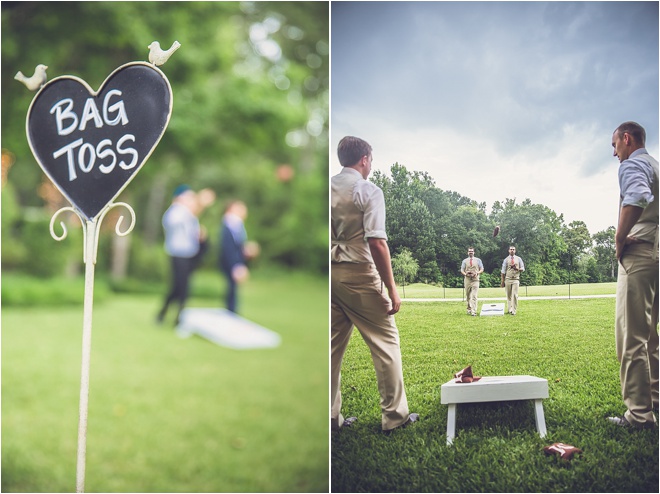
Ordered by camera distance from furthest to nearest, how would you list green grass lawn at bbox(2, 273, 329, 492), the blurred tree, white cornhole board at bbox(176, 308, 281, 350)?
white cornhole board at bbox(176, 308, 281, 350) → the blurred tree → green grass lawn at bbox(2, 273, 329, 492)

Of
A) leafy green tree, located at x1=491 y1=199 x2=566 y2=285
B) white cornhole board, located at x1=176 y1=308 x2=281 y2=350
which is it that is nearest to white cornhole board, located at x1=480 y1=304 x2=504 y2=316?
leafy green tree, located at x1=491 y1=199 x2=566 y2=285

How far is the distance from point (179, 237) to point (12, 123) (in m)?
2.25

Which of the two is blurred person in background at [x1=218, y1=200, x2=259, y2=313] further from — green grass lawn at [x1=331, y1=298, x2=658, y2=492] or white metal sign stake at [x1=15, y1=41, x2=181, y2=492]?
white metal sign stake at [x1=15, y1=41, x2=181, y2=492]

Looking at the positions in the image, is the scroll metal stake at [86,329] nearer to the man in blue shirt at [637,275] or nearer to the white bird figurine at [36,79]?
the white bird figurine at [36,79]

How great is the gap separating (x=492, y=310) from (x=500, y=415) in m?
0.41

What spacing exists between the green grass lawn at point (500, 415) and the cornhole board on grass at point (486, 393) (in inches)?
1.7

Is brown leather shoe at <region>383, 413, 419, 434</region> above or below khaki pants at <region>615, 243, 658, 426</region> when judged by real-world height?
below

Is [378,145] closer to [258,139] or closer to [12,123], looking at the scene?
[12,123]

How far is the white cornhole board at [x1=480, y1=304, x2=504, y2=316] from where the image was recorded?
2398 mm

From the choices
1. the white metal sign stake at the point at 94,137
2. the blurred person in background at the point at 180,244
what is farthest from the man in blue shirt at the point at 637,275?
the blurred person in background at the point at 180,244

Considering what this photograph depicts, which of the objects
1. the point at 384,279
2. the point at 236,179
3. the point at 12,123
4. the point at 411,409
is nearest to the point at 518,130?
the point at 384,279

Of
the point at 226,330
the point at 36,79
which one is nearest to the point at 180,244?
the point at 226,330

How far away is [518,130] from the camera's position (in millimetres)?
2379

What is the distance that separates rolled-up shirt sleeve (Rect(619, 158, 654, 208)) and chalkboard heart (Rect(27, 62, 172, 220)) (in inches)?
67.1
